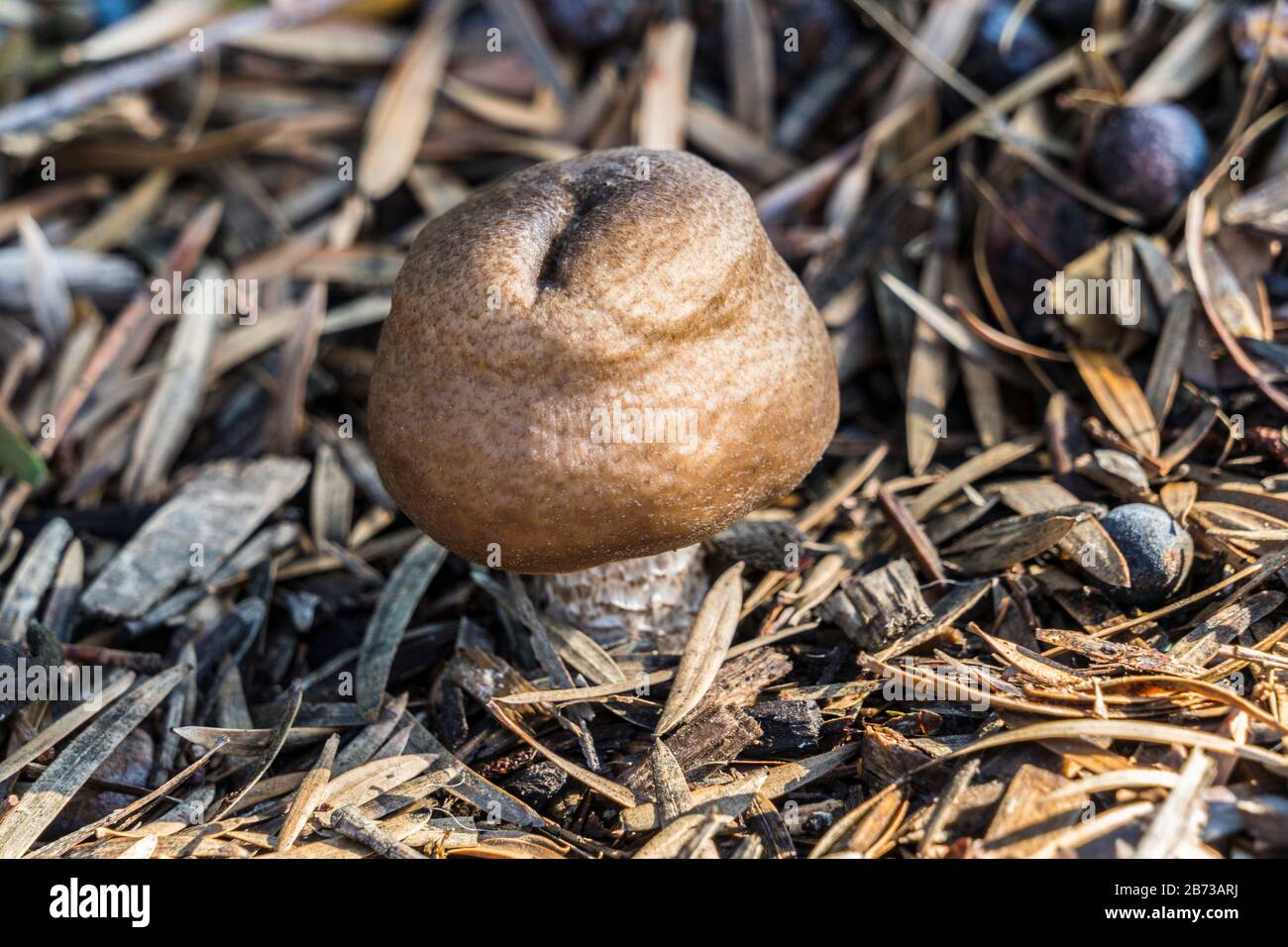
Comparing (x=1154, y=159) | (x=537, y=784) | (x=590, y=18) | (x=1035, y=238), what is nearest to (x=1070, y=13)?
(x=1154, y=159)

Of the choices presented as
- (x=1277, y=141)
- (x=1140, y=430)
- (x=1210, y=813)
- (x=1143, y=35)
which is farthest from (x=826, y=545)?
(x=1143, y=35)

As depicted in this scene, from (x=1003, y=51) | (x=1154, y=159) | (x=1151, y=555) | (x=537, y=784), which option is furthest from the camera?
(x=1003, y=51)

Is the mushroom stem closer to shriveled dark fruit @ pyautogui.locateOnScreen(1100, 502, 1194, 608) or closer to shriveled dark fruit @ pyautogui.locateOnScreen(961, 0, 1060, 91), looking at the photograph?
shriveled dark fruit @ pyautogui.locateOnScreen(1100, 502, 1194, 608)

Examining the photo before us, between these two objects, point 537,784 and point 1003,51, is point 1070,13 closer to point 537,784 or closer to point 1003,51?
point 1003,51

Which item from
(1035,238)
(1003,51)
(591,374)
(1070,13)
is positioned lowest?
(591,374)

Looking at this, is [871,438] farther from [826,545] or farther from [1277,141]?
[1277,141]

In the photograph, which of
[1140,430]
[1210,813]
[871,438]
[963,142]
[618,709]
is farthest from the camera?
[963,142]
